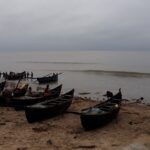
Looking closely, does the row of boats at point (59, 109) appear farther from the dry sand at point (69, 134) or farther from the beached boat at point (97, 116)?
the dry sand at point (69, 134)

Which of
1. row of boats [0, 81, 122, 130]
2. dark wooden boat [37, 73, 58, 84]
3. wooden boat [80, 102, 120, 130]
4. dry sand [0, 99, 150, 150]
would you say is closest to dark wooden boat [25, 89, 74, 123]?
row of boats [0, 81, 122, 130]

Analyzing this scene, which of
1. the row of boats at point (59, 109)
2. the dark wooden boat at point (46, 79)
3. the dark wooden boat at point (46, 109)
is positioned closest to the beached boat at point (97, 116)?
the row of boats at point (59, 109)

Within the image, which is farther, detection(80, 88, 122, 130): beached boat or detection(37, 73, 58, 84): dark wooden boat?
detection(37, 73, 58, 84): dark wooden boat

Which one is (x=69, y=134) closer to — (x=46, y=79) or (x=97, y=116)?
(x=97, y=116)

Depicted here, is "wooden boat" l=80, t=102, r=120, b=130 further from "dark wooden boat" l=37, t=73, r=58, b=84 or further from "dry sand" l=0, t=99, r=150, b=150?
"dark wooden boat" l=37, t=73, r=58, b=84

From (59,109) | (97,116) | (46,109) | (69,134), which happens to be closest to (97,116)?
(97,116)

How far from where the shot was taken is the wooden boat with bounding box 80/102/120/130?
68.5 feet

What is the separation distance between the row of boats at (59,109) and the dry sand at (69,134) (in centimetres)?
44

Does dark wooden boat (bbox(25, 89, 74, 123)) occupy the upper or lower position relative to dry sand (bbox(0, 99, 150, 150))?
upper

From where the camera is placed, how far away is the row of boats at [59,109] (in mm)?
21125

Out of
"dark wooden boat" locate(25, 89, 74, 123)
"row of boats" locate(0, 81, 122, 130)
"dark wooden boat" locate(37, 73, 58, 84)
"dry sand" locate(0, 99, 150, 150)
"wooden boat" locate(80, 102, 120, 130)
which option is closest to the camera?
"dry sand" locate(0, 99, 150, 150)

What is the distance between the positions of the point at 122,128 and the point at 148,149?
5361 millimetres

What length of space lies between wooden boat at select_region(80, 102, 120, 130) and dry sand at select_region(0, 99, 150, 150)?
388 millimetres

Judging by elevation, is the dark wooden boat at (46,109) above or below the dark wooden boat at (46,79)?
above
